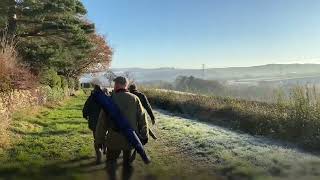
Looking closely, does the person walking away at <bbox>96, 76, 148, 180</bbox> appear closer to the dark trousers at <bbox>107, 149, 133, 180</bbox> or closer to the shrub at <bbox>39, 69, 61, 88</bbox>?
the dark trousers at <bbox>107, 149, 133, 180</bbox>

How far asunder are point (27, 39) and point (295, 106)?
15733 millimetres

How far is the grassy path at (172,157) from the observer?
36.1 feet

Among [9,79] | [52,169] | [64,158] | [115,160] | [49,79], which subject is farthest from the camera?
[49,79]

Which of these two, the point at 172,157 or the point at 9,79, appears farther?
the point at 9,79

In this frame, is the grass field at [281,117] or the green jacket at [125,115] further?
the grass field at [281,117]

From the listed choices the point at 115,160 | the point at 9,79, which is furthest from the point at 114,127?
the point at 9,79

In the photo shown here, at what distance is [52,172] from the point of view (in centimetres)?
1120

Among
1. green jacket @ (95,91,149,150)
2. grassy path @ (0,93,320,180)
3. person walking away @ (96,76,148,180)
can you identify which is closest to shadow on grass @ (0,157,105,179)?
grassy path @ (0,93,320,180)

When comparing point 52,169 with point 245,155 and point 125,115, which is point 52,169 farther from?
point 245,155

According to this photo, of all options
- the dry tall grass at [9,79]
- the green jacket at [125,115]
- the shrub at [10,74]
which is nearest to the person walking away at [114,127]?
the green jacket at [125,115]

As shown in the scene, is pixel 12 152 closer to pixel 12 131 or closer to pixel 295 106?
pixel 12 131

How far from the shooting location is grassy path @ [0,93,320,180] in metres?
11.0

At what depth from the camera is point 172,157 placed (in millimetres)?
13281

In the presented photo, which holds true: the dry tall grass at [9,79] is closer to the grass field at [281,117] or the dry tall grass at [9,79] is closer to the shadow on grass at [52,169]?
the shadow on grass at [52,169]
